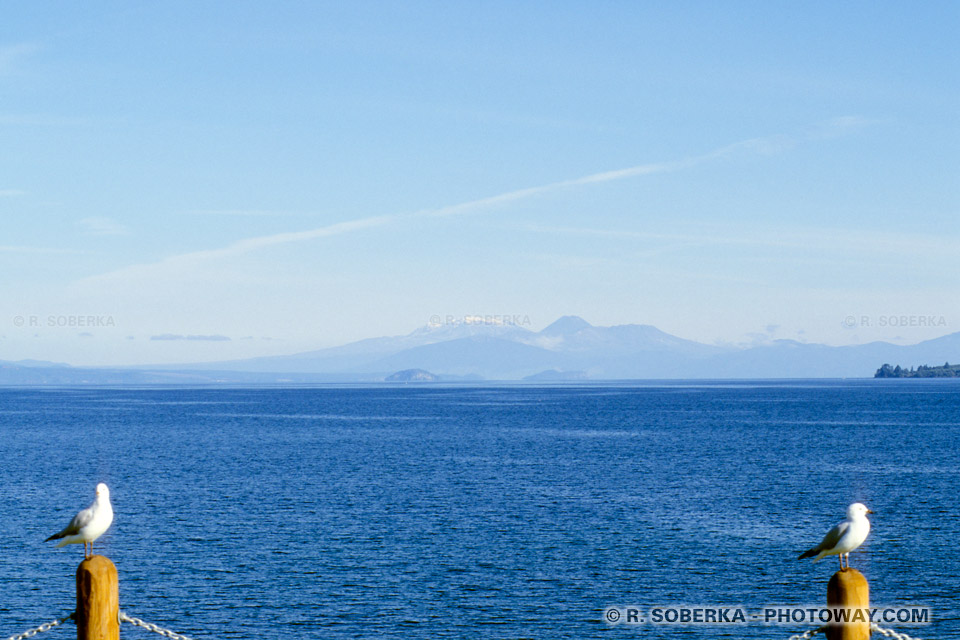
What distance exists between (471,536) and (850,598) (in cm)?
5768

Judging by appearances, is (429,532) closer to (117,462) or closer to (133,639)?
(133,639)

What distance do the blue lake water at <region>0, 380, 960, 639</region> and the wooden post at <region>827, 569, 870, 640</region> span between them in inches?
1384

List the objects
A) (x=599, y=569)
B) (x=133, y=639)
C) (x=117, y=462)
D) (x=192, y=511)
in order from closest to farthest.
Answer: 1. (x=133, y=639)
2. (x=599, y=569)
3. (x=192, y=511)
4. (x=117, y=462)

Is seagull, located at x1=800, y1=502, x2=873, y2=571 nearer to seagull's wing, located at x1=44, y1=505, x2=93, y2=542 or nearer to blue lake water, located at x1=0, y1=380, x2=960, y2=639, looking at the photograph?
seagull's wing, located at x1=44, y1=505, x2=93, y2=542

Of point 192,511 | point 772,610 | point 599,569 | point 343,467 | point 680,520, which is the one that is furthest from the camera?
point 343,467

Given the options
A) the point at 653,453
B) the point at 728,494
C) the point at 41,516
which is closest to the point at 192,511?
the point at 41,516

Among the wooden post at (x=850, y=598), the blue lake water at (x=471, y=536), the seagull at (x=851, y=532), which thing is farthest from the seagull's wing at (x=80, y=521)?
the blue lake water at (x=471, y=536)

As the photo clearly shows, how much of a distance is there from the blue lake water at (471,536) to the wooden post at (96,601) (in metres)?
34.0

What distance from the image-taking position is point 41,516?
258 ft

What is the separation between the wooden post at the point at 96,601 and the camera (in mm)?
12781

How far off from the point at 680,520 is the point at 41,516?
5124cm

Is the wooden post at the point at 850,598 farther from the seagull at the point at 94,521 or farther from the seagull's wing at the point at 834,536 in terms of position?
the seagull at the point at 94,521

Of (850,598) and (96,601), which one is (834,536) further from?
(96,601)

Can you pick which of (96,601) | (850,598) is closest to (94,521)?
(96,601)
